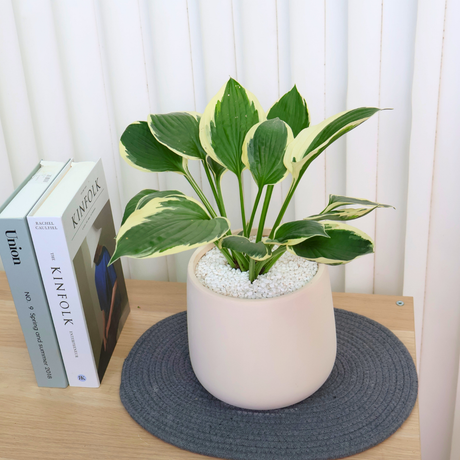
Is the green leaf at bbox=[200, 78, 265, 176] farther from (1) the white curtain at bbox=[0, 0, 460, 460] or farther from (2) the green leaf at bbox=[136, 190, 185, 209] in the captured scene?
(1) the white curtain at bbox=[0, 0, 460, 460]

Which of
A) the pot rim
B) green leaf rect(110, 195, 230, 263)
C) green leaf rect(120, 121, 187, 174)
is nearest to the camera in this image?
green leaf rect(110, 195, 230, 263)

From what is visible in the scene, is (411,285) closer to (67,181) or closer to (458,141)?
(458,141)

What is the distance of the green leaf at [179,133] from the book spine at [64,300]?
163mm

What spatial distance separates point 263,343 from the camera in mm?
572

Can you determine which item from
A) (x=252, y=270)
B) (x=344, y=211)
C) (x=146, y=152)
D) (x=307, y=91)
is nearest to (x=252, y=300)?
(x=252, y=270)

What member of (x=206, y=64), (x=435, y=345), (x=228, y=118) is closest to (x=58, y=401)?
(x=228, y=118)

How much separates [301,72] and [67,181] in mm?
385

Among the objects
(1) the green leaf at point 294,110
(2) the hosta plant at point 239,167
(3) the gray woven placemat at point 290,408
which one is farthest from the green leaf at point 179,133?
(3) the gray woven placemat at point 290,408

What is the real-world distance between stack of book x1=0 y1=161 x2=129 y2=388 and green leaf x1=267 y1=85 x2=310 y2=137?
0.28m

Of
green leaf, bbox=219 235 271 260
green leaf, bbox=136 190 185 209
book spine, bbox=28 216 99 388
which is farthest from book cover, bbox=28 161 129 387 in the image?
green leaf, bbox=219 235 271 260

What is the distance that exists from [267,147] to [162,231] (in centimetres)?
15

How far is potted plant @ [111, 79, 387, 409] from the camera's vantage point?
0.52 meters

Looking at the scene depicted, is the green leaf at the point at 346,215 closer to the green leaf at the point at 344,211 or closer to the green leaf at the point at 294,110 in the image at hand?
the green leaf at the point at 344,211

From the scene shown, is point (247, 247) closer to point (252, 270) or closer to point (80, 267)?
point (252, 270)
